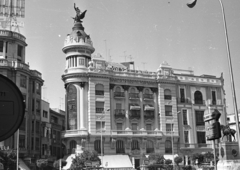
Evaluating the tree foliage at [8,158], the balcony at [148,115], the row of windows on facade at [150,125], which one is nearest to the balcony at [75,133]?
the row of windows on facade at [150,125]

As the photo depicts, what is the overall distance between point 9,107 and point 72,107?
51360 millimetres

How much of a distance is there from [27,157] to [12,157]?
6.14 m

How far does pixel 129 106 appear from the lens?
5709 centimetres

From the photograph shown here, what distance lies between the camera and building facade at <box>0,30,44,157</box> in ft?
165

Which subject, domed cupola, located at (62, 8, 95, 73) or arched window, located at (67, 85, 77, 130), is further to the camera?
domed cupola, located at (62, 8, 95, 73)

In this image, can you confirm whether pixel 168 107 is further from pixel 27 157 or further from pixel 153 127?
pixel 27 157

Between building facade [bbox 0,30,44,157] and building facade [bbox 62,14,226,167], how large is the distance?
5.17m

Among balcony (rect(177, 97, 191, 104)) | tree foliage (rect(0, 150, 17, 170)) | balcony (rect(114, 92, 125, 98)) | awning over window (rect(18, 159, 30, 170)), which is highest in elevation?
balcony (rect(114, 92, 125, 98))

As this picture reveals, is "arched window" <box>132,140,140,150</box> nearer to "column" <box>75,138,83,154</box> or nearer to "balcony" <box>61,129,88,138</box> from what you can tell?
"balcony" <box>61,129,88,138</box>

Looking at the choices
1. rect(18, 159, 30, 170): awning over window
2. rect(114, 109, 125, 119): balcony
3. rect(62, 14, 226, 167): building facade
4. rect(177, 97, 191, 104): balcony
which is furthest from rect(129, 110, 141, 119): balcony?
rect(18, 159, 30, 170): awning over window

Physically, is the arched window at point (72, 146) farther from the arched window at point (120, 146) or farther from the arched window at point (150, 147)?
the arched window at point (150, 147)

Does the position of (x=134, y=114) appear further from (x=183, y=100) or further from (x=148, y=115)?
(x=183, y=100)

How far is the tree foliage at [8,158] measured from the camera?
145 ft

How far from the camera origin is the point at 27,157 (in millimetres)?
50906
